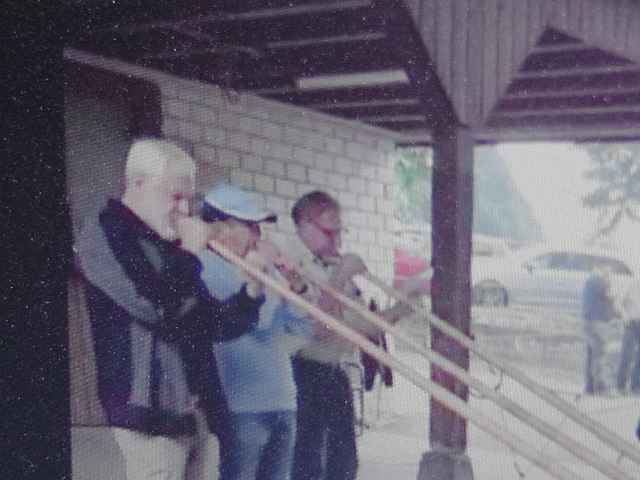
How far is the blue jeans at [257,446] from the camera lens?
2.56 metres

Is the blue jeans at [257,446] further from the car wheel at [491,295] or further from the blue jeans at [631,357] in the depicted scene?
the car wheel at [491,295]

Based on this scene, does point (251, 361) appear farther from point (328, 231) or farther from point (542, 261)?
point (542, 261)

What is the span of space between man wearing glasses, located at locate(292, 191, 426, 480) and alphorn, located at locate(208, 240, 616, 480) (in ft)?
1.59

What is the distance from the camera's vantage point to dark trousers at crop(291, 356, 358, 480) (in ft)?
9.53

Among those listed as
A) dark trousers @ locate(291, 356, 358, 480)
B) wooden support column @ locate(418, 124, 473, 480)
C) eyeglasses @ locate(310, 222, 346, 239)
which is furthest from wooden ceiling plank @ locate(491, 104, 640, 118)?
dark trousers @ locate(291, 356, 358, 480)

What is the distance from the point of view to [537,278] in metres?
11.1

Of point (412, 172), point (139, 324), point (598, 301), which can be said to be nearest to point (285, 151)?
point (139, 324)

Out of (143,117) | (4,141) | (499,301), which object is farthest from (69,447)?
(499,301)

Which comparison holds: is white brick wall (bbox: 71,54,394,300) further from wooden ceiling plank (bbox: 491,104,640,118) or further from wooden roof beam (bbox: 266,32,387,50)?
wooden ceiling plank (bbox: 491,104,640,118)

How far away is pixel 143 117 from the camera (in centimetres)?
438

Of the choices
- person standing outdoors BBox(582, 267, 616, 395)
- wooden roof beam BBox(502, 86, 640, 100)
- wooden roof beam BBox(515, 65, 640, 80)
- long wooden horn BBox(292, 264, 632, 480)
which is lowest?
person standing outdoors BBox(582, 267, 616, 395)

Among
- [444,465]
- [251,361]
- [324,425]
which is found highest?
[251,361]

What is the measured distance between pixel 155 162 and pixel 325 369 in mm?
1079

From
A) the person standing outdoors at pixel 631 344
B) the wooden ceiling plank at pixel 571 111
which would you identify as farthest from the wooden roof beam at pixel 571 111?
the person standing outdoors at pixel 631 344
